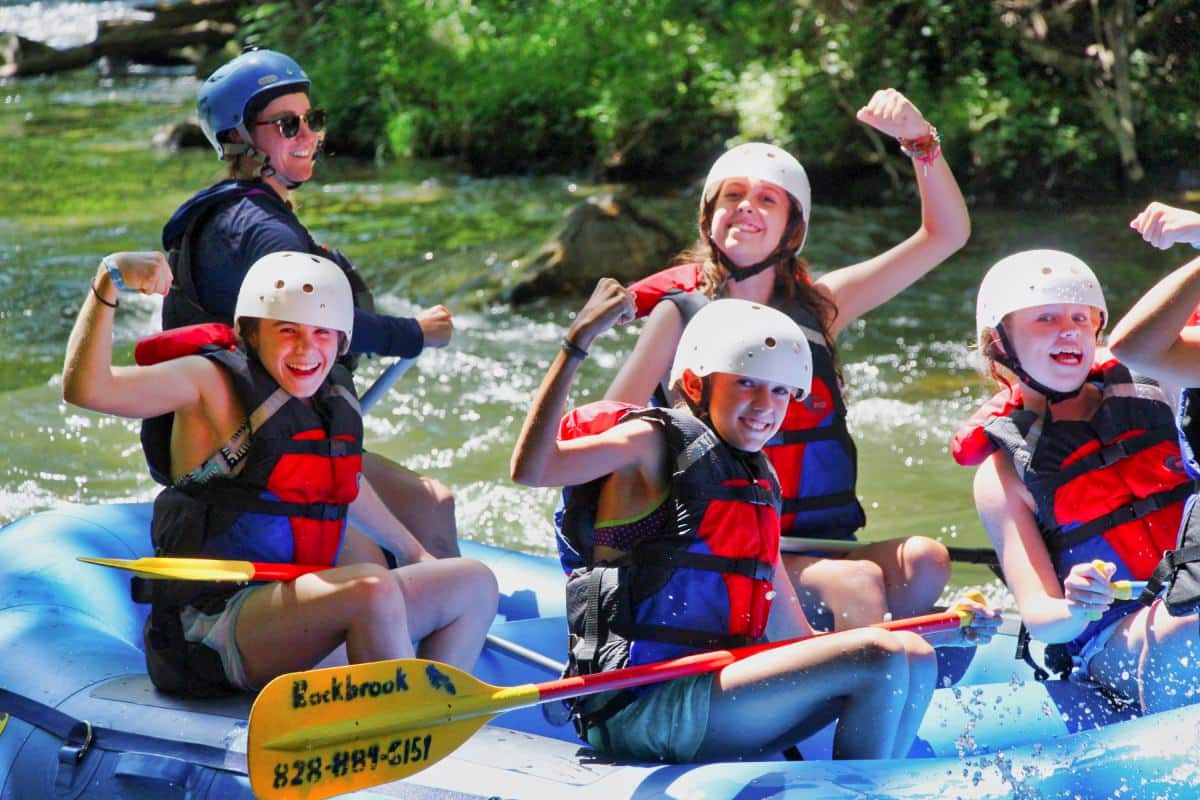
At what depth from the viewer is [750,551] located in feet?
9.72

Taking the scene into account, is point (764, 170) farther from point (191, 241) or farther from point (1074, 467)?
point (191, 241)

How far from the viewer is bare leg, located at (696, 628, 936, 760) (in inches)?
110

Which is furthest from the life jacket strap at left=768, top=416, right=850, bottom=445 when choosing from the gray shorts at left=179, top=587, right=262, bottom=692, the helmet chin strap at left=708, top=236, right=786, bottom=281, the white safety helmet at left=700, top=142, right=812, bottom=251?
the gray shorts at left=179, top=587, right=262, bottom=692

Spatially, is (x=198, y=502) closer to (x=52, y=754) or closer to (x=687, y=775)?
(x=52, y=754)

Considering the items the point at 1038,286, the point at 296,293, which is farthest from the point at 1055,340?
the point at 296,293

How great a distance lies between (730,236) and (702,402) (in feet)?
2.32

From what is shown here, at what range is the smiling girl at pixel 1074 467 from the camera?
314cm

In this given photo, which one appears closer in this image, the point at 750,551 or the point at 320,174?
the point at 750,551

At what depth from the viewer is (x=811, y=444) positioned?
363 centimetres

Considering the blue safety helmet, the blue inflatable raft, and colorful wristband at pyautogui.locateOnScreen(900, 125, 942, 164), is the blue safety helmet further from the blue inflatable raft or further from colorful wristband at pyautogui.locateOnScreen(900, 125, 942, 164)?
colorful wristband at pyautogui.locateOnScreen(900, 125, 942, 164)

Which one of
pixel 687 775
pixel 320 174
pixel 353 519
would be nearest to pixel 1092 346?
pixel 687 775

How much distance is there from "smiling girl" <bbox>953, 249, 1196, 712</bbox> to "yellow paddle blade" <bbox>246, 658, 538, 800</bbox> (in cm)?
104

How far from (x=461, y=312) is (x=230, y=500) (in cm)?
585

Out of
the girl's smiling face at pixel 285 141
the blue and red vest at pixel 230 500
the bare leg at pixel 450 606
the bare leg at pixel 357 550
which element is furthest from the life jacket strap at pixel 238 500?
the girl's smiling face at pixel 285 141
